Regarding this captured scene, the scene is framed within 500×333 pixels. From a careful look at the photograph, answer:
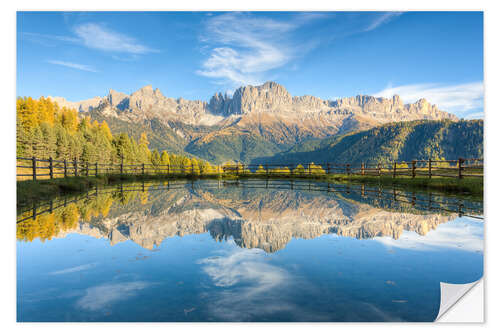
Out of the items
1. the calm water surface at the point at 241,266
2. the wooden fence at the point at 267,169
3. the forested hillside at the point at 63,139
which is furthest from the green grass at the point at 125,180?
the forested hillside at the point at 63,139

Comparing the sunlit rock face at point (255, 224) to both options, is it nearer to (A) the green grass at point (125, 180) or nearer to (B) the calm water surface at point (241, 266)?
(B) the calm water surface at point (241, 266)

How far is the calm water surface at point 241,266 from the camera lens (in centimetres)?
341

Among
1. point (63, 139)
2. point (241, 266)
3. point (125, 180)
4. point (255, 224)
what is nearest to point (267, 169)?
point (125, 180)

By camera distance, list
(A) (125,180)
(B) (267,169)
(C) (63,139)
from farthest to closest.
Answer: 1. (C) (63,139)
2. (B) (267,169)
3. (A) (125,180)

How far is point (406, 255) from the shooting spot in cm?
558

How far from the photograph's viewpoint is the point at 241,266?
16.2 feet

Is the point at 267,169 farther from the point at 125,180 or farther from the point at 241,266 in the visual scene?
the point at 241,266

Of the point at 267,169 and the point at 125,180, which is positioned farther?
the point at 267,169

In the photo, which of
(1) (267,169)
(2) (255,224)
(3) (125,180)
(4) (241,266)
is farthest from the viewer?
(1) (267,169)

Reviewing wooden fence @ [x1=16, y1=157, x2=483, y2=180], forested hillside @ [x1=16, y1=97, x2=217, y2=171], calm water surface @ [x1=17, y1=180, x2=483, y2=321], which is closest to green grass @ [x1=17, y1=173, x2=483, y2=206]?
wooden fence @ [x1=16, y1=157, x2=483, y2=180]

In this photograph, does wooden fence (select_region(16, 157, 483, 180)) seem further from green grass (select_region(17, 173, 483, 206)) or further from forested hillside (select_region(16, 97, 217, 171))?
forested hillside (select_region(16, 97, 217, 171))
